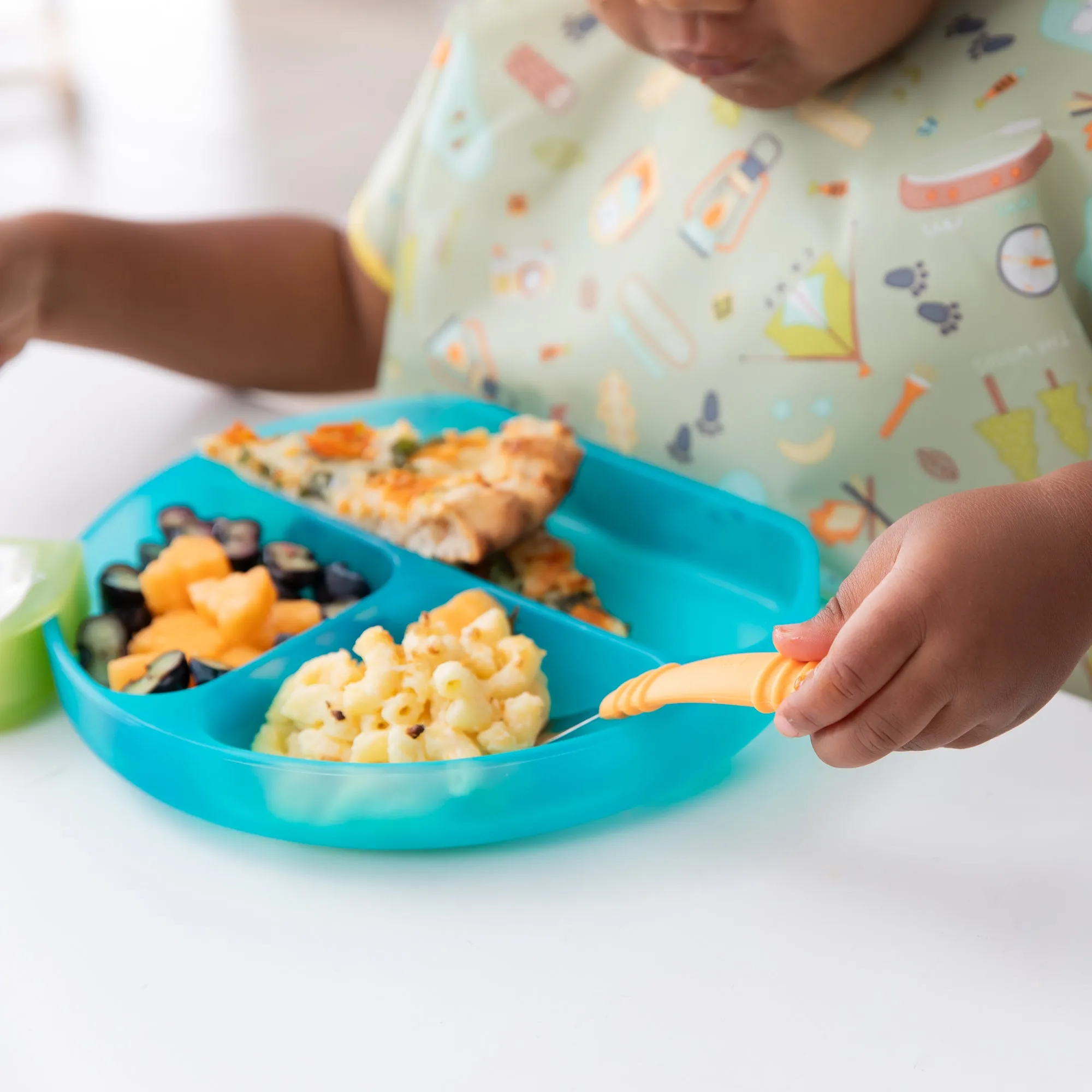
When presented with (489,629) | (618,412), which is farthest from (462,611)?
(618,412)

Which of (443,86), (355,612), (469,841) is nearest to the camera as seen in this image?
(469,841)

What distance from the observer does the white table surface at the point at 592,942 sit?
0.52 metres

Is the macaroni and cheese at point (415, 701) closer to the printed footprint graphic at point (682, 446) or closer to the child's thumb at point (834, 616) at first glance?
the child's thumb at point (834, 616)

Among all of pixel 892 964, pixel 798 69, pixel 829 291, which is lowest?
pixel 892 964

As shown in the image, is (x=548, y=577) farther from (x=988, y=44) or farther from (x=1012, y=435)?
(x=988, y=44)

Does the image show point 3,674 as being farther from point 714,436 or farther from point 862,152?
point 862,152

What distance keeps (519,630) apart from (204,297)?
1.78 ft

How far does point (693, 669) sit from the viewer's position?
616 millimetres

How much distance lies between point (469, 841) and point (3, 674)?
287 millimetres

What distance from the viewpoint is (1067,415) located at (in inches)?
33.2

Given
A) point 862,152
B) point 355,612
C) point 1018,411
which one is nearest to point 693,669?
point 355,612

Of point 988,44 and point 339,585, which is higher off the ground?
point 988,44

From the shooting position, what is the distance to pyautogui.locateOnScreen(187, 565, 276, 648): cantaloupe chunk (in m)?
0.74

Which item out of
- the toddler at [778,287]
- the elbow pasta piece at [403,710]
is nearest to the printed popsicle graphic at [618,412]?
the toddler at [778,287]
